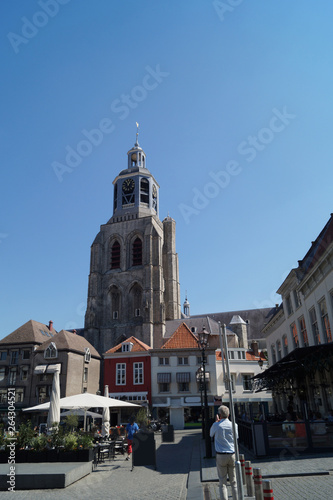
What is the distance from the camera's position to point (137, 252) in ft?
201

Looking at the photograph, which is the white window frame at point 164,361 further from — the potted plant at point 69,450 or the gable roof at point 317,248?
the potted plant at point 69,450

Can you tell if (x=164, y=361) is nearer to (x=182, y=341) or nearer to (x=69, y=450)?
(x=182, y=341)

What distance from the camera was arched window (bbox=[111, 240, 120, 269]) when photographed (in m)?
61.8

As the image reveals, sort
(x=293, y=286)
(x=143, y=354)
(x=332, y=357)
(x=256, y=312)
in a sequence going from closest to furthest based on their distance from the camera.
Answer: (x=332, y=357), (x=293, y=286), (x=143, y=354), (x=256, y=312)

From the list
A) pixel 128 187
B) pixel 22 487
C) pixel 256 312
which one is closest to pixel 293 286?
pixel 22 487

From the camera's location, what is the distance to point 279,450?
11953 millimetres

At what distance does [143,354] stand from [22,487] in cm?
3091

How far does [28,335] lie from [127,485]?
36.6m

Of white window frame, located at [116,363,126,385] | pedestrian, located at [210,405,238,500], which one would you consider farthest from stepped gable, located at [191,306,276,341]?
pedestrian, located at [210,405,238,500]

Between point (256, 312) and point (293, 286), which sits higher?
point (256, 312)

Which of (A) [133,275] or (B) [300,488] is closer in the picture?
(B) [300,488]

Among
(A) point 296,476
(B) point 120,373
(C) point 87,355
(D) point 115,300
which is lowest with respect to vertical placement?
(A) point 296,476

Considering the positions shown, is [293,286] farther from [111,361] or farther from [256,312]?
[256,312]

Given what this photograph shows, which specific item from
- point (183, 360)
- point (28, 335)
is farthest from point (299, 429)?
point (28, 335)
